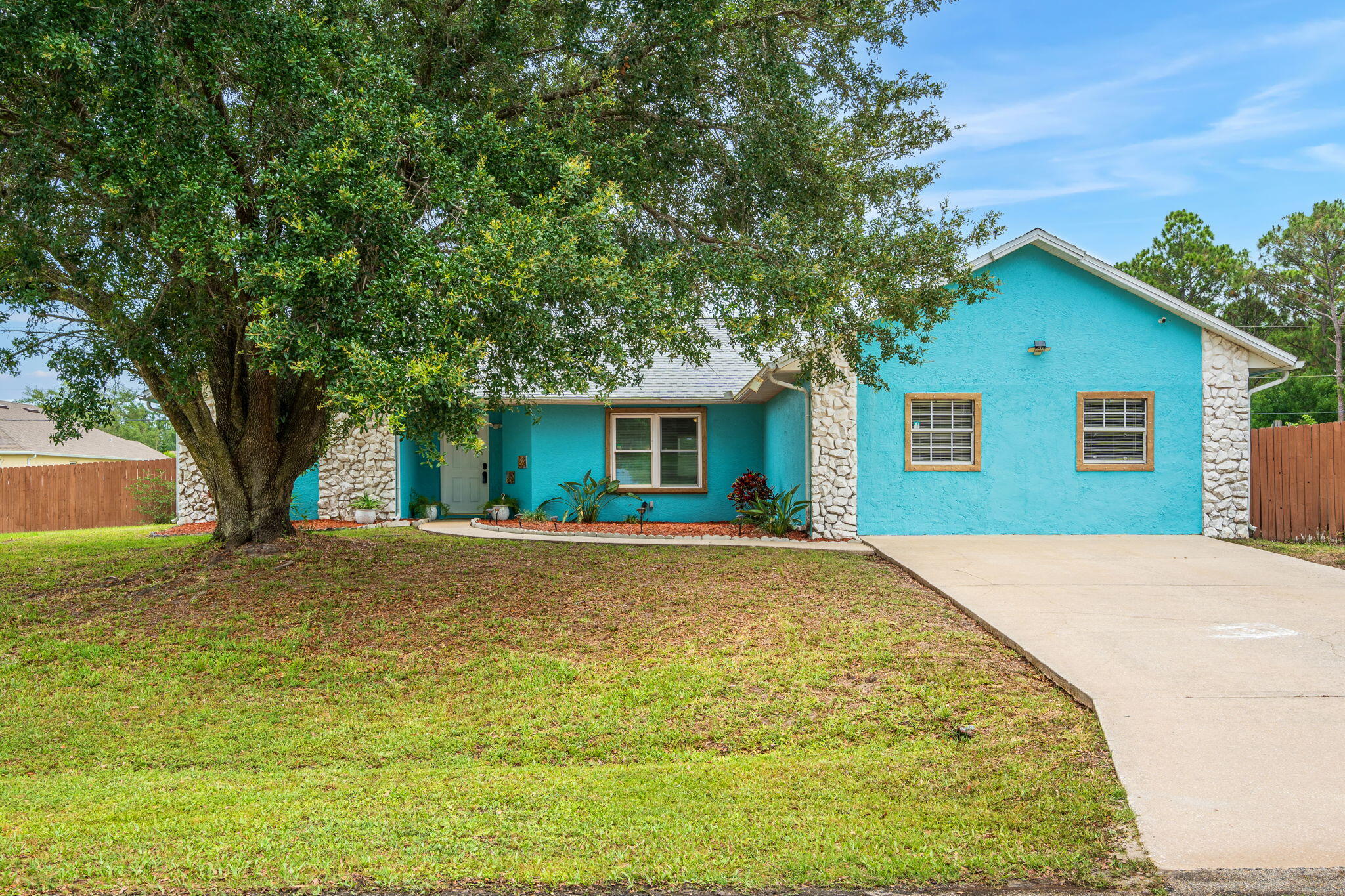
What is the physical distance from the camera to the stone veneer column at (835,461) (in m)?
12.9

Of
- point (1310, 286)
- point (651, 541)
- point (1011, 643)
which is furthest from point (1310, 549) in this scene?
point (1310, 286)

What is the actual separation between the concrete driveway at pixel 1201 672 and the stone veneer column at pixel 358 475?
1031 cm

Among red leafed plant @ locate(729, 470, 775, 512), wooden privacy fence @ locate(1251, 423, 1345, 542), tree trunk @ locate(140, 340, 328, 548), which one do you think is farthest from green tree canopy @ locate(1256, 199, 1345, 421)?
tree trunk @ locate(140, 340, 328, 548)

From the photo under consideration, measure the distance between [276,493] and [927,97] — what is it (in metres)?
9.66

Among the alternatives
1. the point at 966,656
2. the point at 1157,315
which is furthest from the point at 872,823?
the point at 1157,315

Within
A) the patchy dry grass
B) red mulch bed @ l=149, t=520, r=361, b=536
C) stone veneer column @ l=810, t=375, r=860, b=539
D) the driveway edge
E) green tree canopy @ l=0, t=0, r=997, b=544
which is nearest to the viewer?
the driveway edge

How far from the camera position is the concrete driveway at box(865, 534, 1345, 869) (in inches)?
161

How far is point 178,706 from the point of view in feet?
21.7

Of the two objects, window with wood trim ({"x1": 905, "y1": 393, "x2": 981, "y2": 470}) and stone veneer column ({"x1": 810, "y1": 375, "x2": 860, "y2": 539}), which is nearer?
stone veneer column ({"x1": 810, "y1": 375, "x2": 860, "y2": 539})

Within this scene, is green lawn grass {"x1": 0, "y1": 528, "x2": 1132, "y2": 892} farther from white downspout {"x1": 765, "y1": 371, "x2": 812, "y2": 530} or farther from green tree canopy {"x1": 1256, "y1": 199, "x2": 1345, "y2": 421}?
green tree canopy {"x1": 1256, "y1": 199, "x2": 1345, "y2": 421}

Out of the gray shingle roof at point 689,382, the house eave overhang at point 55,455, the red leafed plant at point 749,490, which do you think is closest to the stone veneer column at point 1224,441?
the red leafed plant at point 749,490

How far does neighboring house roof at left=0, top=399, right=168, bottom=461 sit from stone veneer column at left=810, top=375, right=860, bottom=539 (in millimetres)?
21981

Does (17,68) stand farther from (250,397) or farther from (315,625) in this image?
(315,625)

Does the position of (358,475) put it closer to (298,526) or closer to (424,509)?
(424,509)
